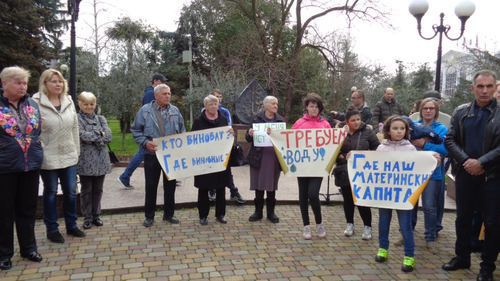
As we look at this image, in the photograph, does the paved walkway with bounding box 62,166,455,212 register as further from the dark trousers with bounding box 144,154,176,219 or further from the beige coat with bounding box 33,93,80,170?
the beige coat with bounding box 33,93,80,170

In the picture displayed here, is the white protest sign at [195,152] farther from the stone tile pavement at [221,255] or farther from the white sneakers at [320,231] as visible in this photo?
the white sneakers at [320,231]

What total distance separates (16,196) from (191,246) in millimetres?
2034

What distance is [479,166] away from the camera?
394cm

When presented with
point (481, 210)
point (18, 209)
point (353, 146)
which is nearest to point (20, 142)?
point (18, 209)

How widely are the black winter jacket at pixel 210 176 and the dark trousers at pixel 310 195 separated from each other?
1.17 metres

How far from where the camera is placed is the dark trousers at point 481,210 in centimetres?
400

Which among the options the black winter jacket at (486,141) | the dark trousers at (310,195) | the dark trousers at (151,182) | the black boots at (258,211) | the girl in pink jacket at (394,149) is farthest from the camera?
the black boots at (258,211)

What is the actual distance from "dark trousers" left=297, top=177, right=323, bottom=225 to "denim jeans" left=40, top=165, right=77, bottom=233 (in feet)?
9.68

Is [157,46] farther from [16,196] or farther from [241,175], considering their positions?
[16,196]

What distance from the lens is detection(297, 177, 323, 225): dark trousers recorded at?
5.30 metres


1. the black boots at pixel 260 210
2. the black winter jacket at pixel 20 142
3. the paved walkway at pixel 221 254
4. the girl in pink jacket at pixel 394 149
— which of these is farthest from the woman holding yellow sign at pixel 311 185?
the black winter jacket at pixel 20 142

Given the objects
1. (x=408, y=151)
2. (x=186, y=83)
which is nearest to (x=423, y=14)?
(x=408, y=151)

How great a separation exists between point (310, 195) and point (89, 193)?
3.03 meters

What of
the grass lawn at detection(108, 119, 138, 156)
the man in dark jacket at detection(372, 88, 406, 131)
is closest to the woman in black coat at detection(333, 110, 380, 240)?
the man in dark jacket at detection(372, 88, 406, 131)
